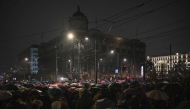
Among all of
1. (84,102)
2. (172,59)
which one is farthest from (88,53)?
(172,59)

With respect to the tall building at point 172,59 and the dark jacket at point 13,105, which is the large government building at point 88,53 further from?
the dark jacket at point 13,105

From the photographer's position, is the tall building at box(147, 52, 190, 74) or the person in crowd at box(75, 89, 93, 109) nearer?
the person in crowd at box(75, 89, 93, 109)

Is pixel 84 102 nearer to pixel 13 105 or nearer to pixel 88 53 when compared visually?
pixel 13 105

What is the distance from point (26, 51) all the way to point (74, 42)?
71.4 meters

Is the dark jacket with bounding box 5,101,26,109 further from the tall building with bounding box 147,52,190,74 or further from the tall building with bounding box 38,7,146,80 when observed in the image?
the tall building with bounding box 147,52,190,74

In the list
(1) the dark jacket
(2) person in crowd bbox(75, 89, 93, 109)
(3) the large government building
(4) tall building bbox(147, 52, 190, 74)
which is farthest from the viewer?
(4) tall building bbox(147, 52, 190, 74)

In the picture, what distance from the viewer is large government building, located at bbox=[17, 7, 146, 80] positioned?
2515 inches

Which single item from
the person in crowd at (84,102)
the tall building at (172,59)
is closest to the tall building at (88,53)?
the tall building at (172,59)

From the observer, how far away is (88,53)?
64.8 m

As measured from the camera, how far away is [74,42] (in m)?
65.2

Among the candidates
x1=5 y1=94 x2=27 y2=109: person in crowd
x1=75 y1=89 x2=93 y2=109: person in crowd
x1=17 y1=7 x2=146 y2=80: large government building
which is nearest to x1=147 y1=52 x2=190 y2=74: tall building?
x1=17 y1=7 x2=146 y2=80: large government building

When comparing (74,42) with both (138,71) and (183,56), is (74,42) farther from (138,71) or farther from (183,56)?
(183,56)

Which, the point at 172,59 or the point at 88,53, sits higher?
the point at 88,53

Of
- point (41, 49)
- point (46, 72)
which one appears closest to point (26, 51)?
point (41, 49)
